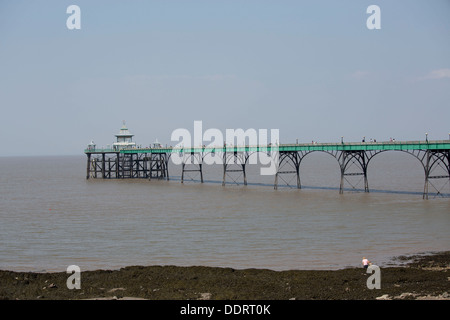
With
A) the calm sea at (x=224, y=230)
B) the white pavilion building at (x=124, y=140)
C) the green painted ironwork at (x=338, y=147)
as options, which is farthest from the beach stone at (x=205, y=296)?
the white pavilion building at (x=124, y=140)

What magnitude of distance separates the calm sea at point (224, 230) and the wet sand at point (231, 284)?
223 cm

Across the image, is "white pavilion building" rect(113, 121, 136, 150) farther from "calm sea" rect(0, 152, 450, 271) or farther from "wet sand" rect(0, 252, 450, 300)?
"wet sand" rect(0, 252, 450, 300)

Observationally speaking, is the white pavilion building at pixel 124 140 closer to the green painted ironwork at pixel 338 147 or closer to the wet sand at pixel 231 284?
the green painted ironwork at pixel 338 147

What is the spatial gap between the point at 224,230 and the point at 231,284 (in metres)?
12.8

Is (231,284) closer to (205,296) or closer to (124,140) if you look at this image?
(205,296)

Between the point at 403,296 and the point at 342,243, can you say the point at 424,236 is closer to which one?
the point at 342,243

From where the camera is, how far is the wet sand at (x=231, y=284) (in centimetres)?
1728

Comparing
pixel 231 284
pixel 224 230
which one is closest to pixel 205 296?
pixel 231 284

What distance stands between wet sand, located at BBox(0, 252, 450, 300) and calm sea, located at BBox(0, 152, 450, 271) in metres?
2.23

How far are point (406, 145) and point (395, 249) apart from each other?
21.9 meters

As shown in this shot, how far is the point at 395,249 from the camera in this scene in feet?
85.9

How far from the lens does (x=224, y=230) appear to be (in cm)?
3191
